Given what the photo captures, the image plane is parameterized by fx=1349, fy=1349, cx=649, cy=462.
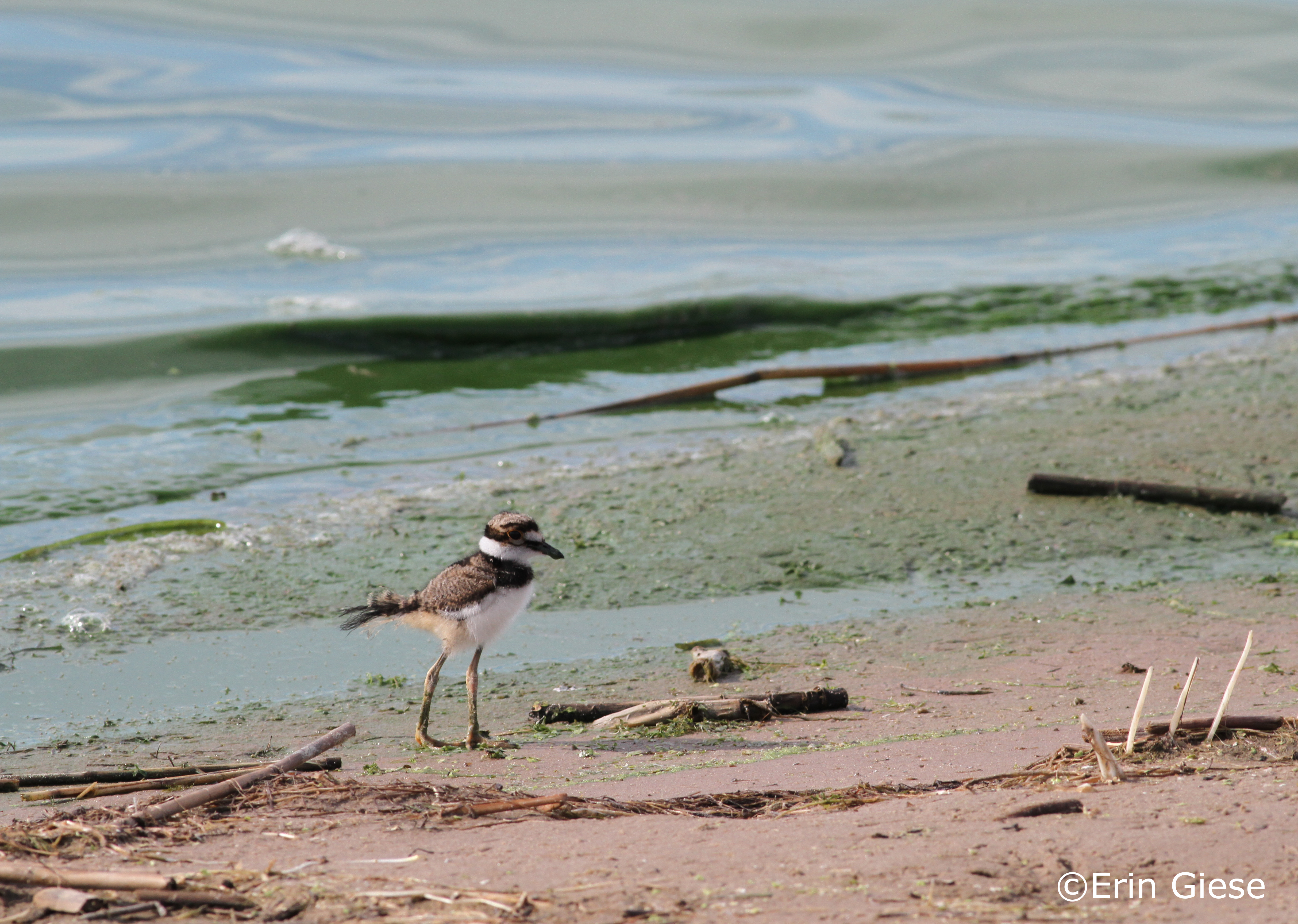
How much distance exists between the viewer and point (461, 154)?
1606 cm

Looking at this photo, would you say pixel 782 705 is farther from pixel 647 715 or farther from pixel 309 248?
pixel 309 248

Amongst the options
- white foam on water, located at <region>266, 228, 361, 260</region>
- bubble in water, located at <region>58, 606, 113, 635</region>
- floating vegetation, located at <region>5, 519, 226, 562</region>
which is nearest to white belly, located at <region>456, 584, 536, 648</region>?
bubble in water, located at <region>58, 606, 113, 635</region>

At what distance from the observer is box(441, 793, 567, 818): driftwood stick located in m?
3.59

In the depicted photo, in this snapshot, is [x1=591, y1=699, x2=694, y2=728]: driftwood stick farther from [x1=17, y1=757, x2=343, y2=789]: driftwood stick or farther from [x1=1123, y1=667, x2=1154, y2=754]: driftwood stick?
[x1=1123, y1=667, x2=1154, y2=754]: driftwood stick

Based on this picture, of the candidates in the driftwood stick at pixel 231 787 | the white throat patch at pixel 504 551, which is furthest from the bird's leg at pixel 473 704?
the driftwood stick at pixel 231 787

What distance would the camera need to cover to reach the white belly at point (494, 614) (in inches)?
197

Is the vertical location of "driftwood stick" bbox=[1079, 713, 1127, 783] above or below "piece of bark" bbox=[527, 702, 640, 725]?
above

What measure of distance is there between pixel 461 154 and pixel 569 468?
8811 millimetres

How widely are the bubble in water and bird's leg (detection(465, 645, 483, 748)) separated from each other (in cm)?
187

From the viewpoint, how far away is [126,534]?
23.0ft

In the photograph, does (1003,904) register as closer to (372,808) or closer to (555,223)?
(372,808)

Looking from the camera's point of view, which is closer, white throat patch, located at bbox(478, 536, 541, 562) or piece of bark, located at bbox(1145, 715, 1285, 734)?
piece of bark, located at bbox(1145, 715, 1285, 734)

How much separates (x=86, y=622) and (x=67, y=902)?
3.30m

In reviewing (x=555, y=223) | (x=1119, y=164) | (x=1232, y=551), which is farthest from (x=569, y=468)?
(x=1119, y=164)
